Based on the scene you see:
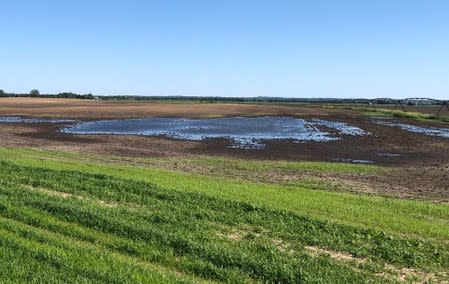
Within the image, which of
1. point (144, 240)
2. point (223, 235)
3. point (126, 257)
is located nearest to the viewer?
point (126, 257)

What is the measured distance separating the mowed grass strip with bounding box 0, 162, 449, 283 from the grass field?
19mm

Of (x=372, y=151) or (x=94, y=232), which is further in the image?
(x=372, y=151)

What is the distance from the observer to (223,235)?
998cm

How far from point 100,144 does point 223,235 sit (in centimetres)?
2921

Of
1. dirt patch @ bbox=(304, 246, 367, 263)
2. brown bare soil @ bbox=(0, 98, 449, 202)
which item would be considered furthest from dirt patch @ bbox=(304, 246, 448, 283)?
brown bare soil @ bbox=(0, 98, 449, 202)

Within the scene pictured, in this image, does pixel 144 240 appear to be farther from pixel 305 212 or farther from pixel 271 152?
pixel 271 152

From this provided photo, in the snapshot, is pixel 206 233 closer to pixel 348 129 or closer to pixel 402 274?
pixel 402 274

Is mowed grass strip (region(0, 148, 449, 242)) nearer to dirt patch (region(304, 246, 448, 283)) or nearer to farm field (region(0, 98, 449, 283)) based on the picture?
farm field (region(0, 98, 449, 283))

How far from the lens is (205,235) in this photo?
31.9ft

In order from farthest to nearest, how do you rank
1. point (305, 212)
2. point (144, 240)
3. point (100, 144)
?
point (100, 144) → point (305, 212) → point (144, 240)

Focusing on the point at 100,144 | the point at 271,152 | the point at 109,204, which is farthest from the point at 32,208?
the point at 100,144

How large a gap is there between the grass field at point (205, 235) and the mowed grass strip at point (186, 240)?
19 mm

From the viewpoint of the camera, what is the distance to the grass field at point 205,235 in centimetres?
777

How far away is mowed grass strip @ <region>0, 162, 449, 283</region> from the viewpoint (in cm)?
782
